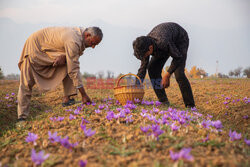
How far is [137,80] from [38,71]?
1.89 meters

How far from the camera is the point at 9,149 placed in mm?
2043

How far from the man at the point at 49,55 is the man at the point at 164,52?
848 mm

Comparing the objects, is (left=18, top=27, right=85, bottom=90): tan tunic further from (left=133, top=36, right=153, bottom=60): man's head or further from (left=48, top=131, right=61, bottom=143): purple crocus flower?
(left=48, top=131, right=61, bottom=143): purple crocus flower

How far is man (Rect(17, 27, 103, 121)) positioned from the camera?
3.26m

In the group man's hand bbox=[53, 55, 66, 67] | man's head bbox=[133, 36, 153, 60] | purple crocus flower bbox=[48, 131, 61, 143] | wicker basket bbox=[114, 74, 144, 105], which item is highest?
man's head bbox=[133, 36, 153, 60]

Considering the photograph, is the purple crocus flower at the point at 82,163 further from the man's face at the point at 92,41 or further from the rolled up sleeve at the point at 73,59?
the man's face at the point at 92,41

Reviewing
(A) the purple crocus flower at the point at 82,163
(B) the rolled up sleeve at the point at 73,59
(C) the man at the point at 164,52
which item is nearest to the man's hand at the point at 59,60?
(B) the rolled up sleeve at the point at 73,59

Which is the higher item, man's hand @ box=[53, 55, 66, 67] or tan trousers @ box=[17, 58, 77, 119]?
man's hand @ box=[53, 55, 66, 67]

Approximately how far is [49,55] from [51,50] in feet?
0.32

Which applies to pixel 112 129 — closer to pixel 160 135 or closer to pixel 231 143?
pixel 160 135

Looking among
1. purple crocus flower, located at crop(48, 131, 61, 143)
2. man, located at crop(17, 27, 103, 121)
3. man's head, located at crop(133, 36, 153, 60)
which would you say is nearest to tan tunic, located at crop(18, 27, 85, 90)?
man, located at crop(17, 27, 103, 121)

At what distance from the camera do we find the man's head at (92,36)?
3350mm

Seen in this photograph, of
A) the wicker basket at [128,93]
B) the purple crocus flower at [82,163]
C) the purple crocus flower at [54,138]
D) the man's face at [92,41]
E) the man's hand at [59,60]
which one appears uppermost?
the man's face at [92,41]

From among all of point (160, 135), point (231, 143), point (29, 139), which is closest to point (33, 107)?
point (29, 139)
